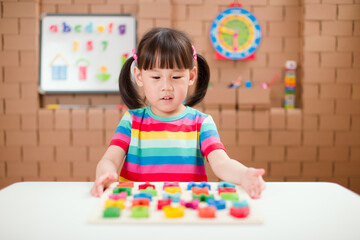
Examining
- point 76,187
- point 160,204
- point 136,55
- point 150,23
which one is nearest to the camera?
point 160,204

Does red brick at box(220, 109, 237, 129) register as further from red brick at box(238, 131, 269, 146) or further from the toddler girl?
the toddler girl

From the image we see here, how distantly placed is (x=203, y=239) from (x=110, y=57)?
2346 mm

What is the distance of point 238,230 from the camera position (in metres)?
0.48

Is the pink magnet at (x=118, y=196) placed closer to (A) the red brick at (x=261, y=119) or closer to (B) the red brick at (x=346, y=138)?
(A) the red brick at (x=261, y=119)

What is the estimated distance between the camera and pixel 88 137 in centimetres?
251

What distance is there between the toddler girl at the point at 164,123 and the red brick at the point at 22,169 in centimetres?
168

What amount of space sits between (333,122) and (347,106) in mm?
165

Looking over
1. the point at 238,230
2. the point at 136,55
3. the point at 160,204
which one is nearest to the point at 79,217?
the point at 160,204

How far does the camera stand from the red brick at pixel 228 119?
249cm

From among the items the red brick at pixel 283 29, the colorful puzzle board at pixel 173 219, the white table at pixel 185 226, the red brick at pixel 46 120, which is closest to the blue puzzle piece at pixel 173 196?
the colorful puzzle board at pixel 173 219

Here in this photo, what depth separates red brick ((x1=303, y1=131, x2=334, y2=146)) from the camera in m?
2.56

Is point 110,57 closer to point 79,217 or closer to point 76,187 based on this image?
point 76,187

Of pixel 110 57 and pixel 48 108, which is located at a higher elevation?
pixel 110 57

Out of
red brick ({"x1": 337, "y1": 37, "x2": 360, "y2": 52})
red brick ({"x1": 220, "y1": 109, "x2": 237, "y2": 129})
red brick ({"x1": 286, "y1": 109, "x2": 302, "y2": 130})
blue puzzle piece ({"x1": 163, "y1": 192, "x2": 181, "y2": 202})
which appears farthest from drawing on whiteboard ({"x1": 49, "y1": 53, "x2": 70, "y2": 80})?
blue puzzle piece ({"x1": 163, "y1": 192, "x2": 181, "y2": 202})
